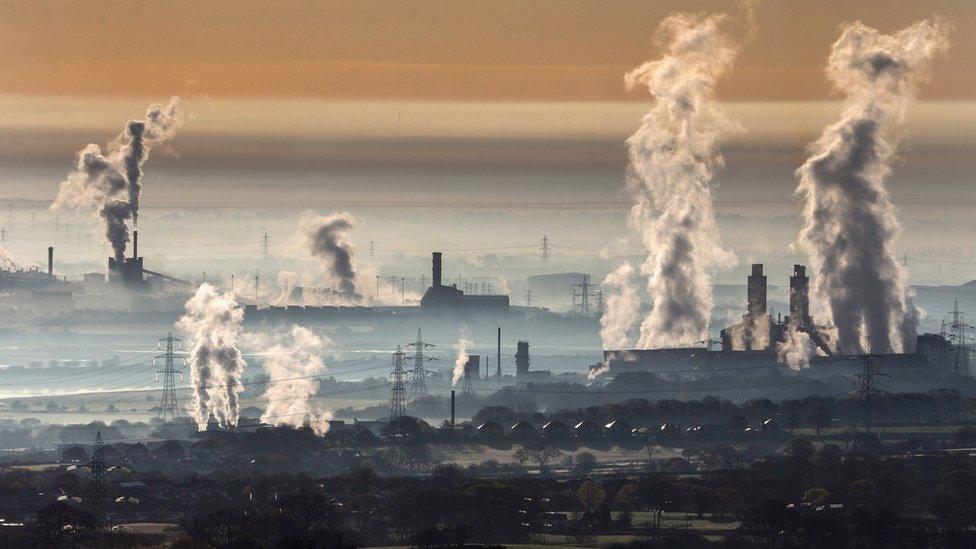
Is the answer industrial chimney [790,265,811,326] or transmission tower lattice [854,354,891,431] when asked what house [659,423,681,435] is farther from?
industrial chimney [790,265,811,326]

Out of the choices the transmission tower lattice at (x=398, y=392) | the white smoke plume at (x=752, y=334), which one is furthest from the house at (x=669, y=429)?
the white smoke plume at (x=752, y=334)

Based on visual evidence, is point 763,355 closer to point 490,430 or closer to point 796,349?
point 796,349

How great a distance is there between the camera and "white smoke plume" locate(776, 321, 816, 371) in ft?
511

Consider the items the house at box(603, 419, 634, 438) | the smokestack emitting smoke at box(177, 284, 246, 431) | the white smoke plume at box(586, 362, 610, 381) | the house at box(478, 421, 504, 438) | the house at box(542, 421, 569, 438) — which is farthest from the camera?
the white smoke plume at box(586, 362, 610, 381)

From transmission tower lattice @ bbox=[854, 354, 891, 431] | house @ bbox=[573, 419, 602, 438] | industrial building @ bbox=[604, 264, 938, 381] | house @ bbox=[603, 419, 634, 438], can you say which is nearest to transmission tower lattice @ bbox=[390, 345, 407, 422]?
house @ bbox=[573, 419, 602, 438]

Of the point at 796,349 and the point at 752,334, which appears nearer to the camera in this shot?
the point at 796,349

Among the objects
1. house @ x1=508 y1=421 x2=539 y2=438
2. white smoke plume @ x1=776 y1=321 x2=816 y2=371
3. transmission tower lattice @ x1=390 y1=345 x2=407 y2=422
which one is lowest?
house @ x1=508 y1=421 x2=539 y2=438

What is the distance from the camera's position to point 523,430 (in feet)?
415

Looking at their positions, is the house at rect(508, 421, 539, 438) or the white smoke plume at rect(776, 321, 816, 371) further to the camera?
the white smoke plume at rect(776, 321, 816, 371)

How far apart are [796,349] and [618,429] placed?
109 feet

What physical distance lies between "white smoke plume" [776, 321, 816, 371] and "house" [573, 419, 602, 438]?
31445 mm

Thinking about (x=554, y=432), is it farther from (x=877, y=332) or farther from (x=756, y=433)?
(x=877, y=332)

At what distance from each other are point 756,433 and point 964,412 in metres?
16.3

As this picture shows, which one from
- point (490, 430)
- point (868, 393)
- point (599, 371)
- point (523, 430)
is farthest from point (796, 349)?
point (490, 430)
